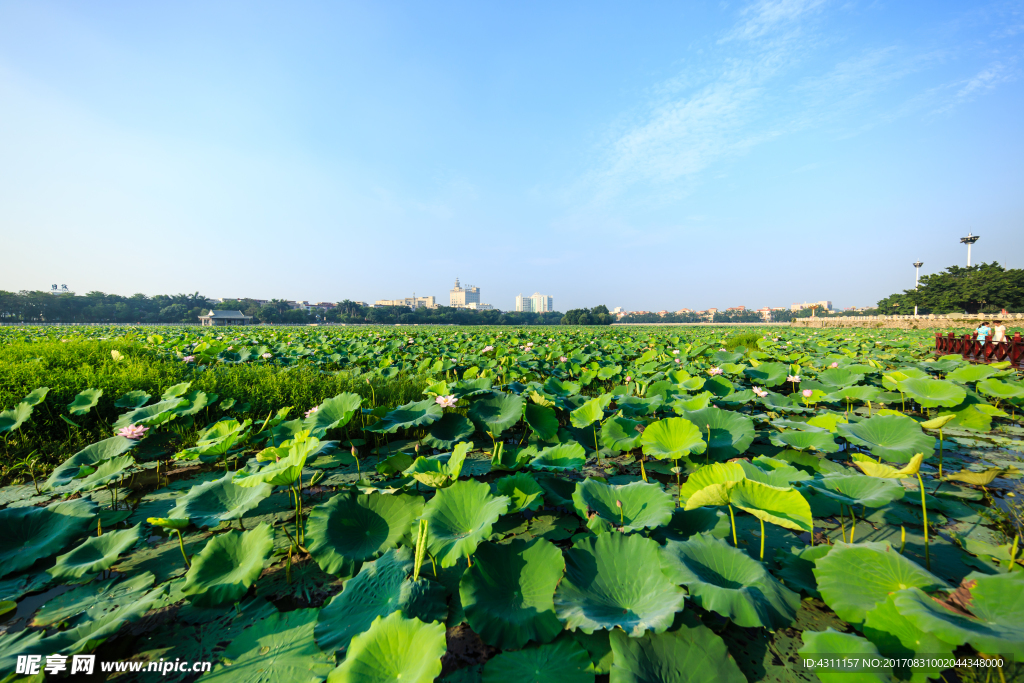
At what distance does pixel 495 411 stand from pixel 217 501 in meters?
1.67

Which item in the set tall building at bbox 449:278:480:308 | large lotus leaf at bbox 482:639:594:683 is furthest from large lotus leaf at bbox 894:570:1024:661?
tall building at bbox 449:278:480:308

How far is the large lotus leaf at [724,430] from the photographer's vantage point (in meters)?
2.14

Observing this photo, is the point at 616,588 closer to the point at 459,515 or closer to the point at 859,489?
the point at 459,515

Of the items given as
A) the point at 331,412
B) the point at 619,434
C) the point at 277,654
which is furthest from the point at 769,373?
the point at 277,654

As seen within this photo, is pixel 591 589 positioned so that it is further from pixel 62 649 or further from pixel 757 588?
pixel 62 649

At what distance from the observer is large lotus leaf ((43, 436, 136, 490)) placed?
1866mm

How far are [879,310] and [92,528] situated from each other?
3061 inches

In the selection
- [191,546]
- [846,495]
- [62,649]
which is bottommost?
[191,546]

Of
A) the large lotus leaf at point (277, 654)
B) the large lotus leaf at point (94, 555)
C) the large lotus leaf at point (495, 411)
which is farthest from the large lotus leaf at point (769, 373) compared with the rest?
the large lotus leaf at point (94, 555)

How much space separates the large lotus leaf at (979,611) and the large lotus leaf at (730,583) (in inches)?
9.4

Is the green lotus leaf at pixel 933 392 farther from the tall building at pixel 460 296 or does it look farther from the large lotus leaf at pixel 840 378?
the tall building at pixel 460 296

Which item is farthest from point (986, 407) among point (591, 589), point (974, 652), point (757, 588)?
point (591, 589)

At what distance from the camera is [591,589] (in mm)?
1139

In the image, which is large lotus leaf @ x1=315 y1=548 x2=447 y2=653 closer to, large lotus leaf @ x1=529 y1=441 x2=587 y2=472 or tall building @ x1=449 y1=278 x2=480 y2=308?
large lotus leaf @ x1=529 y1=441 x2=587 y2=472
